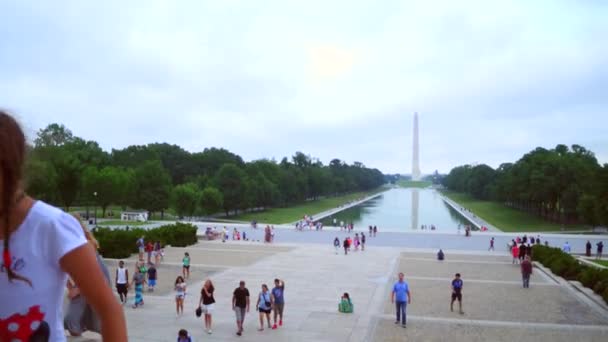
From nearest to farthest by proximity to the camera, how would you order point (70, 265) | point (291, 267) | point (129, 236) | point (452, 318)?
point (70, 265) → point (452, 318) → point (291, 267) → point (129, 236)

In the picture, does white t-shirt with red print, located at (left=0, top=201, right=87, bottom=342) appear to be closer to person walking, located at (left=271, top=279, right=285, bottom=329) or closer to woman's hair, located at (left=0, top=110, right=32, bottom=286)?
woman's hair, located at (left=0, top=110, right=32, bottom=286)

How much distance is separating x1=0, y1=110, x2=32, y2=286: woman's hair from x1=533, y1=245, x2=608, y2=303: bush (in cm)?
2050

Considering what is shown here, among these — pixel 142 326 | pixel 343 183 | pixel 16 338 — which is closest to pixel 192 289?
pixel 142 326

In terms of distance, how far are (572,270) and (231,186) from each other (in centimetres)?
5426

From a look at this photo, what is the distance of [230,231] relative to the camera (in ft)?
163

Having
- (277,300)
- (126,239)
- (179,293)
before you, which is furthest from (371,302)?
(126,239)

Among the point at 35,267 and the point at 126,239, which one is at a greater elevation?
the point at 35,267

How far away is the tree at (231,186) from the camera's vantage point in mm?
72500

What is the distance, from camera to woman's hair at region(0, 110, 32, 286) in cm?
155

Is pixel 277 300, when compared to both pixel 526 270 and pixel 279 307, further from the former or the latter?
pixel 526 270

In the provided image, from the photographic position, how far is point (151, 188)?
64250 mm

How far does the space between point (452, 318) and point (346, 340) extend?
469 centimetres

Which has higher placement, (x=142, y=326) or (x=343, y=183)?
(x=343, y=183)

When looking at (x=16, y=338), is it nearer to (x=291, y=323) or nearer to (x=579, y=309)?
(x=291, y=323)
